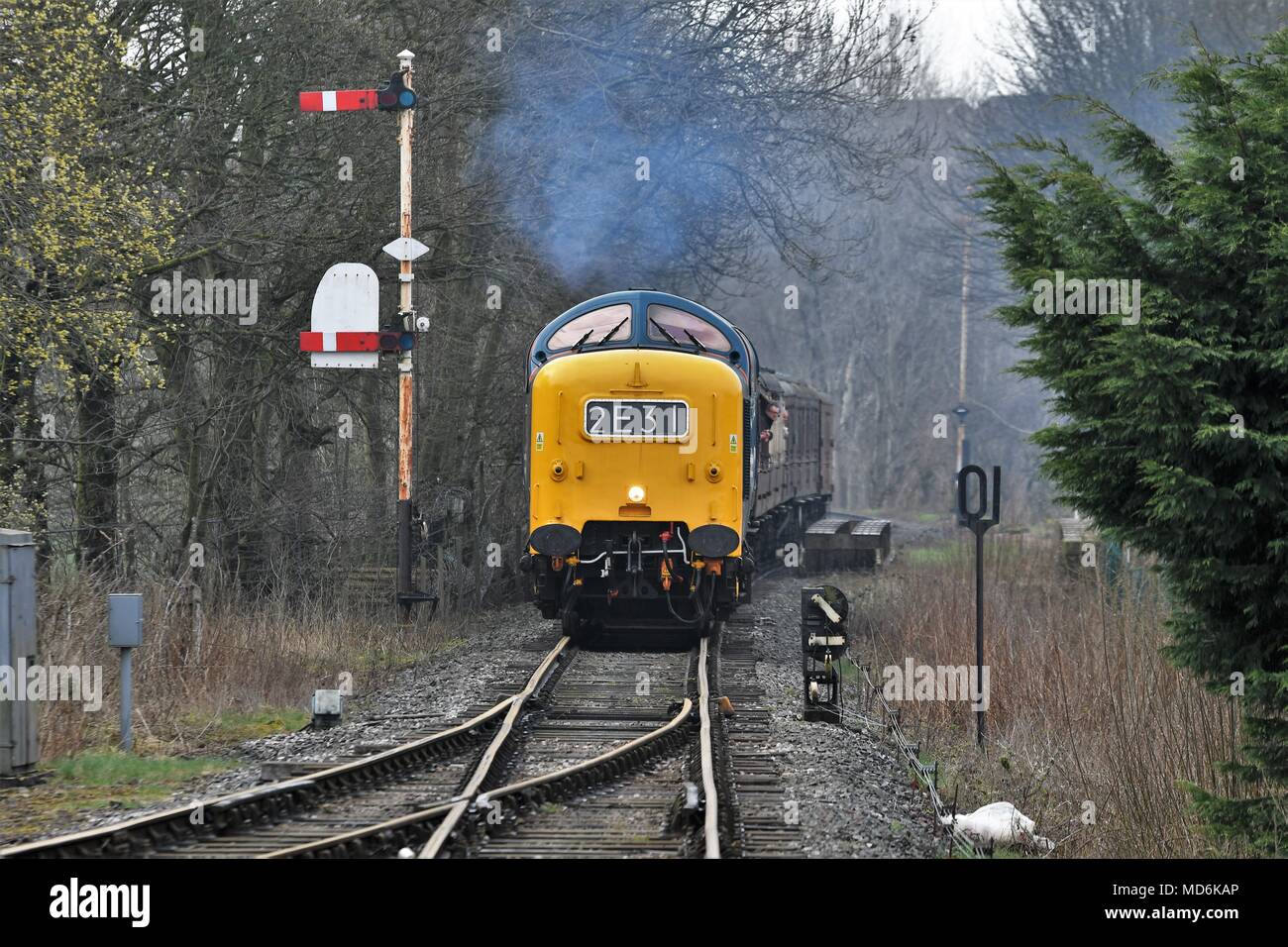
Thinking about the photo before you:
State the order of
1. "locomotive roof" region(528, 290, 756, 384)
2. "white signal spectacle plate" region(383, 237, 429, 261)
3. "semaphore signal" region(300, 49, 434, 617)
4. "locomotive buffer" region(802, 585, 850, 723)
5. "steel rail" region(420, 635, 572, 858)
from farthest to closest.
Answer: "white signal spectacle plate" region(383, 237, 429, 261)
"semaphore signal" region(300, 49, 434, 617)
"locomotive roof" region(528, 290, 756, 384)
"locomotive buffer" region(802, 585, 850, 723)
"steel rail" region(420, 635, 572, 858)

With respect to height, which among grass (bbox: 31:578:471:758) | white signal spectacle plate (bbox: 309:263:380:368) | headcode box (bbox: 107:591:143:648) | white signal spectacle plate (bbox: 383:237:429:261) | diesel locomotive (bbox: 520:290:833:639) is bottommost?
grass (bbox: 31:578:471:758)

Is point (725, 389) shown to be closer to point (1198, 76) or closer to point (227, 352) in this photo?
point (227, 352)

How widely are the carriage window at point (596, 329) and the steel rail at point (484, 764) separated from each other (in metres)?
2.84

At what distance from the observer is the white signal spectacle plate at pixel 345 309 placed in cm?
1380

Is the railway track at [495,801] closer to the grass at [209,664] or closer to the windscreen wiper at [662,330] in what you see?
the grass at [209,664]

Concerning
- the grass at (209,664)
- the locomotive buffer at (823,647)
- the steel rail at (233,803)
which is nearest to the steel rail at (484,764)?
the steel rail at (233,803)

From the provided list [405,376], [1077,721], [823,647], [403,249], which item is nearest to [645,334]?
[405,376]

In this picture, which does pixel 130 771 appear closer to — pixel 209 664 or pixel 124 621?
pixel 124 621

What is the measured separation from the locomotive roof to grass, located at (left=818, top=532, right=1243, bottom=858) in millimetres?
3139

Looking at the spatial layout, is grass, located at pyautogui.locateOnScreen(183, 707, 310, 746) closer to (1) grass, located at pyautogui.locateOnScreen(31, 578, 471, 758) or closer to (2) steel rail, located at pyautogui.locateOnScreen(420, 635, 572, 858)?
(1) grass, located at pyautogui.locateOnScreen(31, 578, 471, 758)

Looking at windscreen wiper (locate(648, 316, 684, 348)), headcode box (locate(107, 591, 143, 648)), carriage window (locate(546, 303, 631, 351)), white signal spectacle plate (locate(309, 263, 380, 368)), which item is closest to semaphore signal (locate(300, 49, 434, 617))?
white signal spectacle plate (locate(309, 263, 380, 368))

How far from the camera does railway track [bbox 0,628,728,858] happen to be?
6539 millimetres
